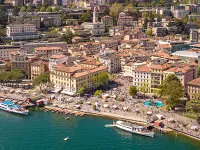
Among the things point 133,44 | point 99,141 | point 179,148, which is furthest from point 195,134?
point 133,44

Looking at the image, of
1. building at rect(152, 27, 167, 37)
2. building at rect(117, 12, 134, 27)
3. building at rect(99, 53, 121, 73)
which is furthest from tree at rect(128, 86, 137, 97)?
building at rect(117, 12, 134, 27)

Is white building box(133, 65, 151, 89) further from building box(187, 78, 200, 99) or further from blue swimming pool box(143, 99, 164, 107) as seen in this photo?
building box(187, 78, 200, 99)

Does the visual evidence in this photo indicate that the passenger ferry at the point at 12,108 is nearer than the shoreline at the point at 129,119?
No

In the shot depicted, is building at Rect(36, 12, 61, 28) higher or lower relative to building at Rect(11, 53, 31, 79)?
higher

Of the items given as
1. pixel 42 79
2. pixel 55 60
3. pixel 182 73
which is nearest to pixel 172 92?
pixel 182 73

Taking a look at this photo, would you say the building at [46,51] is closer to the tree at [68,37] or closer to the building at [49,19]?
the tree at [68,37]

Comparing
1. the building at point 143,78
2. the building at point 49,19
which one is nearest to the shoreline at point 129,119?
the building at point 143,78

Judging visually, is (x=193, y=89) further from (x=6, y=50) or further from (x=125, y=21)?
(x=125, y=21)
